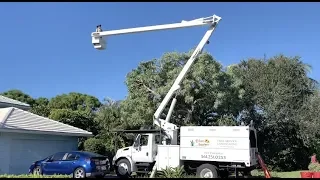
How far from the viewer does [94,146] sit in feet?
Result: 84.8

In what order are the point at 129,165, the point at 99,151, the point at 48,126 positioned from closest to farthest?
the point at 129,165 → the point at 48,126 → the point at 99,151

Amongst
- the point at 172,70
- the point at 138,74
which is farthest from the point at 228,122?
the point at 138,74

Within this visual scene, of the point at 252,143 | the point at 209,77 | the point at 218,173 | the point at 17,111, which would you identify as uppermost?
the point at 209,77

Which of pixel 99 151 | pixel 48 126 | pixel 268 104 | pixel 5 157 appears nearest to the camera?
pixel 5 157

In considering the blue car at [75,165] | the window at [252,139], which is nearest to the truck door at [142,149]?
the blue car at [75,165]

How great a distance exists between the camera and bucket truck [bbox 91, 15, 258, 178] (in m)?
17.5

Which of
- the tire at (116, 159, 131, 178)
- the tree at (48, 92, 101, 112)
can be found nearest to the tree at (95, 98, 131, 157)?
the tire at (116, 159, 131, 178)

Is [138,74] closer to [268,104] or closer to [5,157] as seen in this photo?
[268,104]

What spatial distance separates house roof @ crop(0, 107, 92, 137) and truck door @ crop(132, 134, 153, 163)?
4340mm

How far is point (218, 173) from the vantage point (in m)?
17.9

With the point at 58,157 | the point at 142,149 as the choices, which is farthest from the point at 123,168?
the point at 58,157

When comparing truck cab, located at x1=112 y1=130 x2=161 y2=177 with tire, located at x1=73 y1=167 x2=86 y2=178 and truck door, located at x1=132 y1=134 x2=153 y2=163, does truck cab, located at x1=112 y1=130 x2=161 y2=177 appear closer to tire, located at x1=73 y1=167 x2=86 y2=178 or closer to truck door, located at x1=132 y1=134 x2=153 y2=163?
truck door, located at x1=132 y1=134 x2=153 y2=163

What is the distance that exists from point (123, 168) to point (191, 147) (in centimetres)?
443

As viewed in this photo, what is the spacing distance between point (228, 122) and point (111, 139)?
27.6 ft
